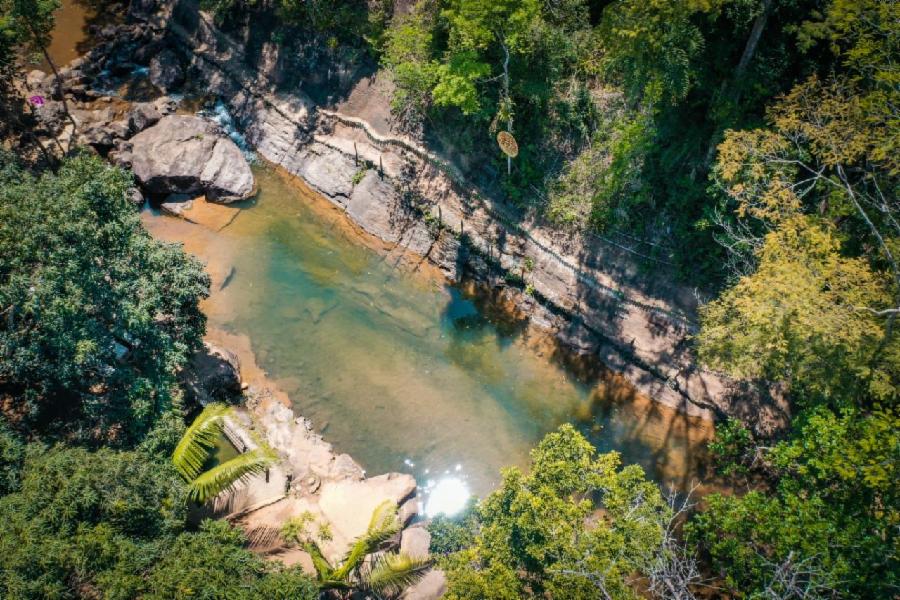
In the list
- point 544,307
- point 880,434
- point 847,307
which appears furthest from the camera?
point 544,307

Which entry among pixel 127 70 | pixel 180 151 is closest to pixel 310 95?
pixel 180 151

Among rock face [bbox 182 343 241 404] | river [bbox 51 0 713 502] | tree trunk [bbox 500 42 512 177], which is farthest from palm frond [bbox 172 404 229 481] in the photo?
tree trunk [bbox 500 42 512 177]

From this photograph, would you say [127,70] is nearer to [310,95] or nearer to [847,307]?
[310,95]

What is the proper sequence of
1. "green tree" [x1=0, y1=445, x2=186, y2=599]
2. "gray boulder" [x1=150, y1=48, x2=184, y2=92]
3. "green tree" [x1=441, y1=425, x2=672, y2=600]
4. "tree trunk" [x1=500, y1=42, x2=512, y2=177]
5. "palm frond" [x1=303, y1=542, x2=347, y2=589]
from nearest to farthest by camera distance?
"green tree" [x1=0, y1=445, x2=186, y2=599]
"green tree" [x1=441, y1=425, x2=672, y2=600]
"palm frond" [x1=303, y1=542, x2=347, y2=589]
"tree trunk" [x1=500, y1=42, x2=512, y2=177]
"gray boulder" [x1=150, y1=48, x2=184, y2=92]

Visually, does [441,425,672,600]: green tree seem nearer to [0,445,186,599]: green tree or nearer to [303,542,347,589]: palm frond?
[303,542,347,589]: palm frond

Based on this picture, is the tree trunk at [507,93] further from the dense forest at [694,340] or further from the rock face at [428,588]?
the rock face at [428,588]

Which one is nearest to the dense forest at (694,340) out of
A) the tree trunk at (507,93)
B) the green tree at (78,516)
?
the green tree at (78,516)

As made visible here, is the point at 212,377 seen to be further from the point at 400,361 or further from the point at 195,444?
the point at 400,361
